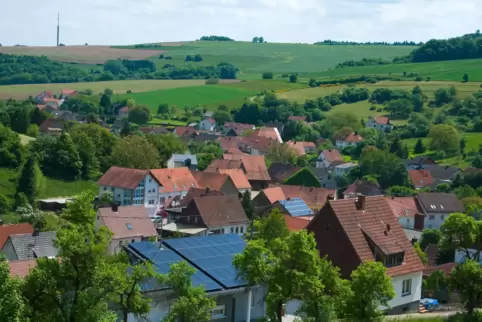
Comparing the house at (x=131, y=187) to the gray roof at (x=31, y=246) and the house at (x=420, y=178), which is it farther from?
the house at (x=420, y=178)

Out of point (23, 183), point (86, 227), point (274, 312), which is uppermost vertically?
point (86, 227)

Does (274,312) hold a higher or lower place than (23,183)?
higher

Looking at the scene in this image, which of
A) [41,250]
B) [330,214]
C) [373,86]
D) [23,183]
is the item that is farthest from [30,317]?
[373,86]

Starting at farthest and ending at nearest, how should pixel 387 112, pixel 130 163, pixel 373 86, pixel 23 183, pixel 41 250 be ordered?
pixel 373 86
pixel 387 112
pixel 130 163
pixel 23 183
pixel 41 250

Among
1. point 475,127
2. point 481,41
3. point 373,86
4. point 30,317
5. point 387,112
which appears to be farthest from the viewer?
point 481,41

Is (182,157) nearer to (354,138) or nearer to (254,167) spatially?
(254,167)

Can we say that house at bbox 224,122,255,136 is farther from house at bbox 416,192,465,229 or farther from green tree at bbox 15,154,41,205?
green tree at bbox 15,154,41,205

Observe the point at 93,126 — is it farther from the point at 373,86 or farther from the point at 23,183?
the point at 373,86

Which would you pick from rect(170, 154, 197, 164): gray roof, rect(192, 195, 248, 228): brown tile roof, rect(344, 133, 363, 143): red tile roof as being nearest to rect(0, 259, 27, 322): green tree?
rect(192, 195, 248, 228): brown tile roof
